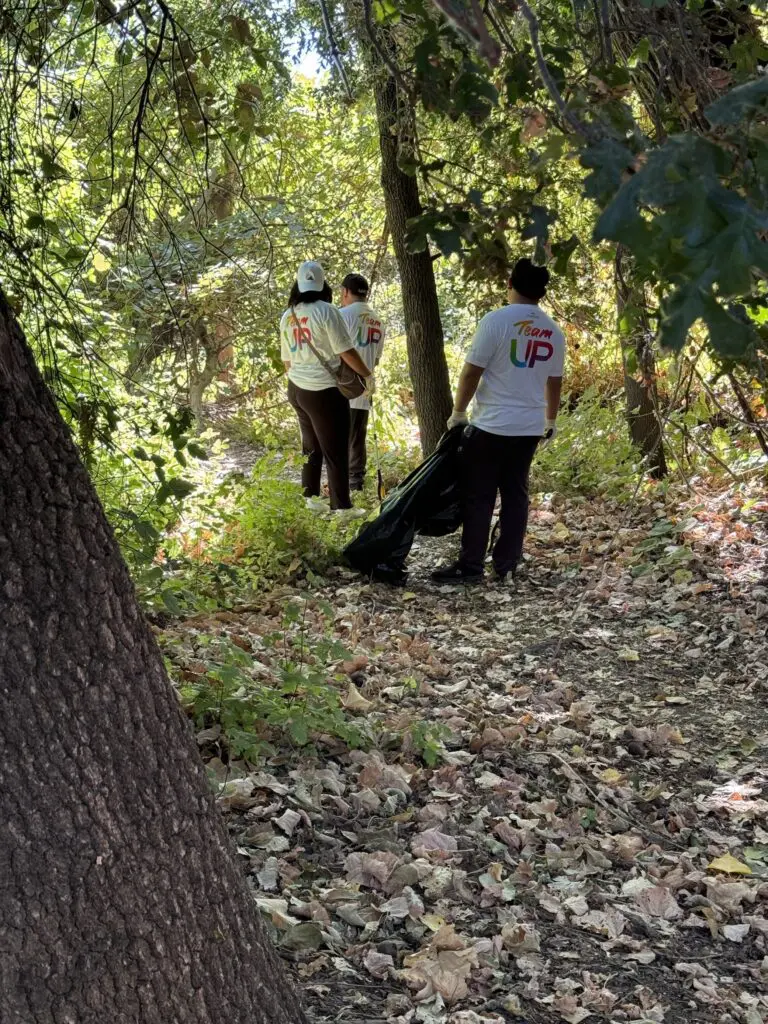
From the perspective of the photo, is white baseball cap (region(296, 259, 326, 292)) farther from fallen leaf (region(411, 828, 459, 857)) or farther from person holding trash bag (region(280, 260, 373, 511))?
fallen leaf (region(411, 828, 459, 857))

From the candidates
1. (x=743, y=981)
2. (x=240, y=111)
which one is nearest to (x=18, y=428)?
(x=240, y=111)

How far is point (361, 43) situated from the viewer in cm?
596

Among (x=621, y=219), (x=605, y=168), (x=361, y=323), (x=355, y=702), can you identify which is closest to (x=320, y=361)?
(x=361, y=323)

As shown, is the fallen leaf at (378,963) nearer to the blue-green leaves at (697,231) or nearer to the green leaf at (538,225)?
the green leaf at (538,225)

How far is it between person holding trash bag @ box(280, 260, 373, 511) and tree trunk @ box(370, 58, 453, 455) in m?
0.98

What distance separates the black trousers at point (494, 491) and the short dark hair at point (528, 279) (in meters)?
0.88

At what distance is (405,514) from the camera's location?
659 cm

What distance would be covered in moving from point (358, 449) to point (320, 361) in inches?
64.9

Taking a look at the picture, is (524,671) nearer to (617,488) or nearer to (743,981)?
(743,981)

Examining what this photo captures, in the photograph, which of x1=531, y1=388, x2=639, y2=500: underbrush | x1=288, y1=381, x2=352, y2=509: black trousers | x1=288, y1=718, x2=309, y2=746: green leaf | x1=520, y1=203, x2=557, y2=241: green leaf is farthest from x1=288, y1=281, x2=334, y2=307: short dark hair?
x1=520, y1=203, x2=557, y2=241: green leaf

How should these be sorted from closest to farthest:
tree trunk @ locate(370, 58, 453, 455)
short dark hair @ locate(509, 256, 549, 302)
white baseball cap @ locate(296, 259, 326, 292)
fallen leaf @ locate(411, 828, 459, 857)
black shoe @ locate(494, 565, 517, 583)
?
fallen leaf @ locate(411, 828, 459, 857), short dark hair @ locate(509, 256, 549, 302), black shoe @ locate(494, 565, 517, 583), white baseball cap @ locate(296, 259, 326, 292), tree trunk @ locate(370, 58, 453, 455)

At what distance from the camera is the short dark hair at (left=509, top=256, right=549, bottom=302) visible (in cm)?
614

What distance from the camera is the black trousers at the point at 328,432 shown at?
7504mm

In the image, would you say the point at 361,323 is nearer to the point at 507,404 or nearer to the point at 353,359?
the point at 353,359
